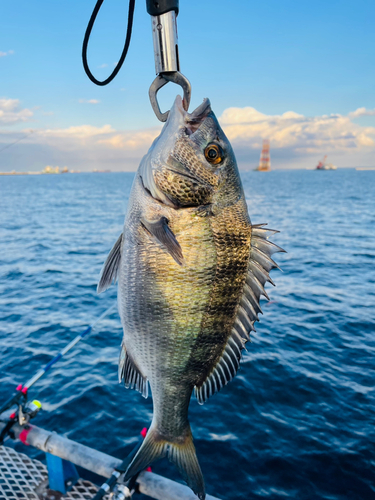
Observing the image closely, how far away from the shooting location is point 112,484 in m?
4.60

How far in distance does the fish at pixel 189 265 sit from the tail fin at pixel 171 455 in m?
0.02

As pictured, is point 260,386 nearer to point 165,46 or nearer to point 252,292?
point 252,292

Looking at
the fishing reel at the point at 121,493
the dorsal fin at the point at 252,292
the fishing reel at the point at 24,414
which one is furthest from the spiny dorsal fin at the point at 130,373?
the fishing reel at the point at 24,414

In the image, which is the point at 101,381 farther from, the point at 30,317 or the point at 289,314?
the point at 289,314

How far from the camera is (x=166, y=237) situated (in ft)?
7.38

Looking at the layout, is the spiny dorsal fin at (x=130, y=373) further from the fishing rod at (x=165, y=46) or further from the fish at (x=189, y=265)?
the fishing rod at (x=165, y=46)

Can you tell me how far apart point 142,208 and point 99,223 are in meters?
36.4

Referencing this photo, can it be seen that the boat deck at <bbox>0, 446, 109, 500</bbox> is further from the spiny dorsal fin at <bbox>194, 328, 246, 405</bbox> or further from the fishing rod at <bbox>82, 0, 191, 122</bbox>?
the fishing rod at <bbox>82, 0, 191, 122</bbox>

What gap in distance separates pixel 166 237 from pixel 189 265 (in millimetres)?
252

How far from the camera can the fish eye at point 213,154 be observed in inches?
99.7

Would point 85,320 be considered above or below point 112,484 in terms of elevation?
below

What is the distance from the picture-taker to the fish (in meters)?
2.40

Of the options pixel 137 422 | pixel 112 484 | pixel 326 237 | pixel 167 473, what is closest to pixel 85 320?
pixel 137 422

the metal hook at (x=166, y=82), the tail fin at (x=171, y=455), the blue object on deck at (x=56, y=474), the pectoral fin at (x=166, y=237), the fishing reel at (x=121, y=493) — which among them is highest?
the metal hook at (x=166, y=82)
